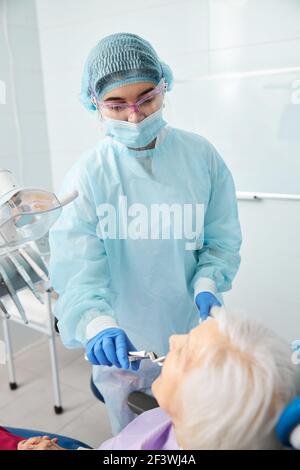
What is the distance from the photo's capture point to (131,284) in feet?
3.67

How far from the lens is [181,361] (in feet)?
2.22

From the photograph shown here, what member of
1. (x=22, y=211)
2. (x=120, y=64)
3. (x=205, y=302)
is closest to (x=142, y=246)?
(x=205, y=302)

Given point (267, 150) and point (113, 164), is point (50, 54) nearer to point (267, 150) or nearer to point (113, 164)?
point (113, 164)

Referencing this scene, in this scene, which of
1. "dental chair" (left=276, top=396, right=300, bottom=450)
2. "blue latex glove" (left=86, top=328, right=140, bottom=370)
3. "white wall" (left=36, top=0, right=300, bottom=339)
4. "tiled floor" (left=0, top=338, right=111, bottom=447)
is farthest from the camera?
"tiled floor" (left=0, top=338, right=111, bottom=447)

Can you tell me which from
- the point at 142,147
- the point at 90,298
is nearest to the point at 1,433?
the point at 90,298

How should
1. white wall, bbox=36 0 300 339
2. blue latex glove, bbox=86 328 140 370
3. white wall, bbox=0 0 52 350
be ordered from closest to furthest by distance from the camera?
1. blue latex glove, bbox=86 328 140 370
2. white wall, bbox=36 0 300 339
3. white wall, bbox=0 0 52 350

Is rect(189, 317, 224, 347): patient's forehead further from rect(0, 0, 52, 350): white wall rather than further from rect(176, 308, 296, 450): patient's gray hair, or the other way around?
rect(0, 0, 52, 350): white wall

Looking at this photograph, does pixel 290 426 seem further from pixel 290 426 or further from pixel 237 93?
pixel 237 93

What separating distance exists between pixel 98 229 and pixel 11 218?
0.22 metres

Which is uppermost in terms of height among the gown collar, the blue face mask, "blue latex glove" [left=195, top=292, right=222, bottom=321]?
the blue face mask

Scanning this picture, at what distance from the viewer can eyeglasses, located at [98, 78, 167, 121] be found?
0.96 m

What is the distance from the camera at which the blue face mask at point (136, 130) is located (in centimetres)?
99

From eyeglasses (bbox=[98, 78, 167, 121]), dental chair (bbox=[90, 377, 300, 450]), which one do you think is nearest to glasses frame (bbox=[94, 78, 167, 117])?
eyeglasses (bbox=[98, 78, 167, 121])

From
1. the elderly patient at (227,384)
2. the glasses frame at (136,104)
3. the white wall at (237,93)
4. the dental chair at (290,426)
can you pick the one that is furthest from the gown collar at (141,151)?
the dental chair at (290,426)
